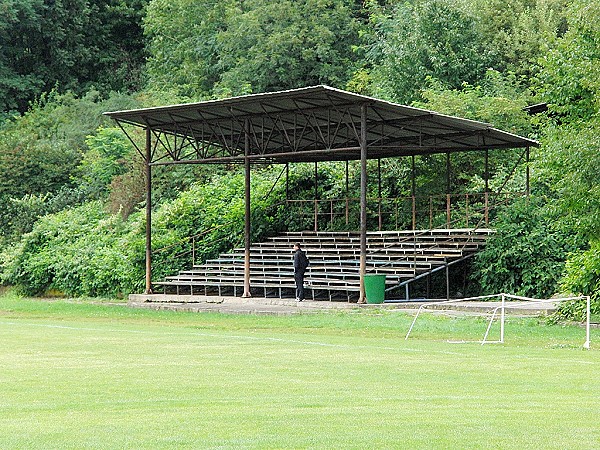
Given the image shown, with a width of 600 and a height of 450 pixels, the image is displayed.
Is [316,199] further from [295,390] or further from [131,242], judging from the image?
[295,390]

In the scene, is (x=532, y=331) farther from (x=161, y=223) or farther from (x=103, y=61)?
(x=103, y=61)

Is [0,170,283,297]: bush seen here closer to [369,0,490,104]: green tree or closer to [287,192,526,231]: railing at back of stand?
[287,192,526,231]: railing at back of stand

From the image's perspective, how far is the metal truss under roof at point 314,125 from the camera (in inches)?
1256

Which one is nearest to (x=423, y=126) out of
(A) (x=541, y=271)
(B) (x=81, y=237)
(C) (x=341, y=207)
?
(A) (x=541, y=271)

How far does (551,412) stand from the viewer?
11.0m

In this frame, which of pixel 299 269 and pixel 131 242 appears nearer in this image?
pixel 299 269

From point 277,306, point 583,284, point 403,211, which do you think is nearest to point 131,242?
point 403,211

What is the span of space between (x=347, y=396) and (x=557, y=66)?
47.8ft

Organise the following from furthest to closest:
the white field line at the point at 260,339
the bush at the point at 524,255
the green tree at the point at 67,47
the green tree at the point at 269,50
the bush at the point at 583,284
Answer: the green tree at the point at 67,47 < the green tree at the point at 269,50 < the bush at the point at 524,255 < the bush at the point at 583,284 < the white field line at the point at 260,339

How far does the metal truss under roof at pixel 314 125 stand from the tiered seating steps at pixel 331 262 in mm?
3058

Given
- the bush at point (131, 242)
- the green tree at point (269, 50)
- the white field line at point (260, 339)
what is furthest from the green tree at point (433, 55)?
the white field line at point (260, 339)

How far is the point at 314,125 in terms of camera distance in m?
36.5

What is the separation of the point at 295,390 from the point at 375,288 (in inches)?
750

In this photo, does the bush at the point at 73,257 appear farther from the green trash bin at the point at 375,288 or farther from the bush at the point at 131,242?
the green trash bin at the point at 375,288
